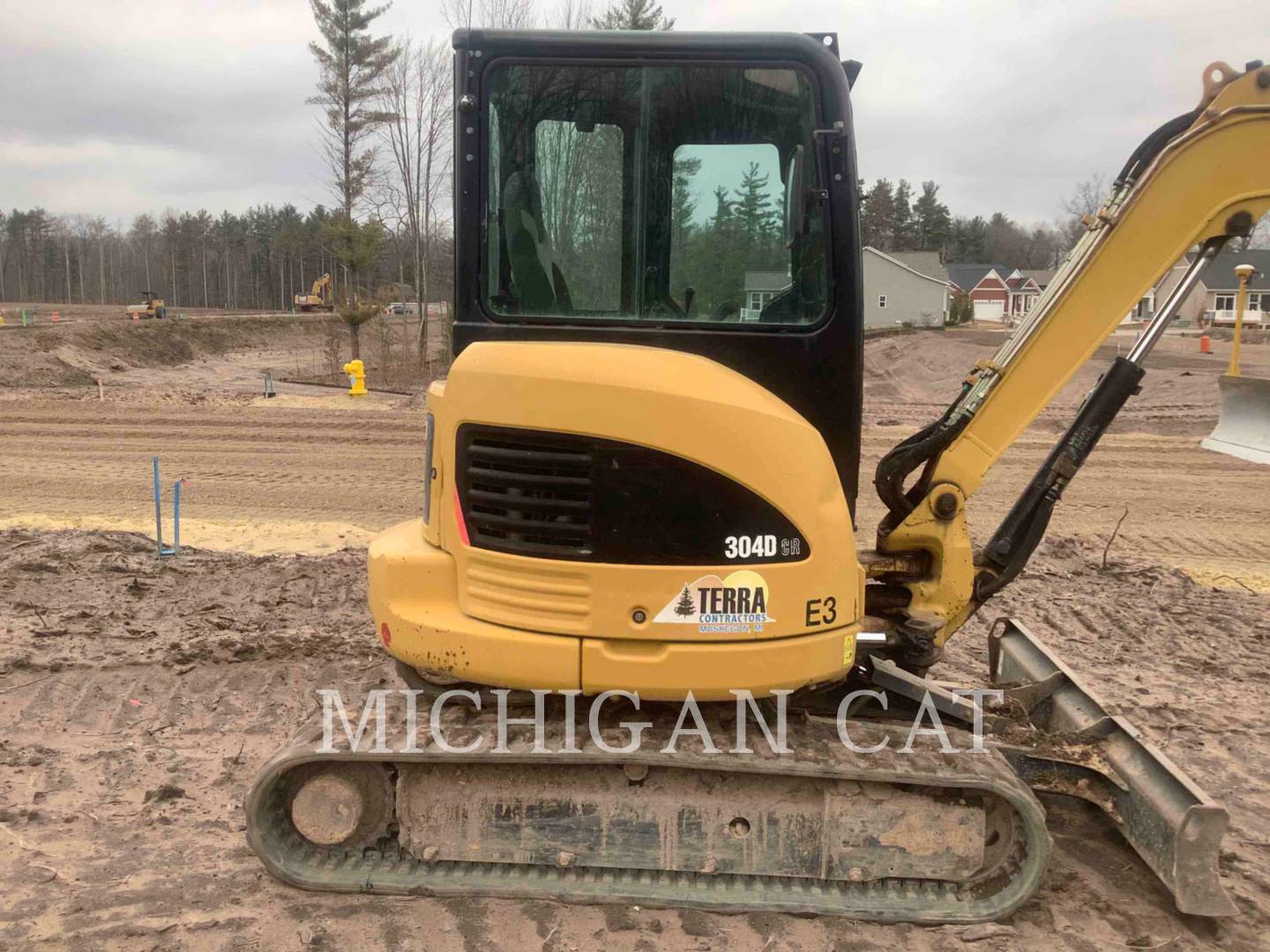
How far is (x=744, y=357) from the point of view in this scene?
3.38 m

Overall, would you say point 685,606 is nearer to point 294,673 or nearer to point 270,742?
point 270,742

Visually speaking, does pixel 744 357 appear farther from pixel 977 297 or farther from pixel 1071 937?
pixel 977 297

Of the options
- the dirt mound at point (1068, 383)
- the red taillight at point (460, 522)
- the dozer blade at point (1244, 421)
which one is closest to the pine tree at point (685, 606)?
the red taillight at point (460, 522)

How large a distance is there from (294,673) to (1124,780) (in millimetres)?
4277

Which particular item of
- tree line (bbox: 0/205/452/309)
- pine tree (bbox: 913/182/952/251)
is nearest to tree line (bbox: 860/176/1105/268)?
pine tree (bbox: 913/182/952/251)

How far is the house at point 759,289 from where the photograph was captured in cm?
337

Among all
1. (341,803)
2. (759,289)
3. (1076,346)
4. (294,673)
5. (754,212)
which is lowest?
(294,673)

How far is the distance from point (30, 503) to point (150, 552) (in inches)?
135

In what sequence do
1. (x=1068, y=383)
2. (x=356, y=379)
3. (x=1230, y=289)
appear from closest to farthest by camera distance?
1. (x=1068, y=383)
2. (x=356, y=379)
3. (x=1230, y=289)

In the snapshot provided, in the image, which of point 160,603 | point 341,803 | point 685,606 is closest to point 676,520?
point 685,606

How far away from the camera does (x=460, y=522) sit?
3438 mm

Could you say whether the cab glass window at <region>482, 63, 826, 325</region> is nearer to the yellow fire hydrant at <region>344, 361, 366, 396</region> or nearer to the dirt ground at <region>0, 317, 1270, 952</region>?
the dirt ground at <region>0, 317, 1270, 952</region>

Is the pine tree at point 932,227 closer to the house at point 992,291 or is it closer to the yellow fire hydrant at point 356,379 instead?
the house at point 992,291

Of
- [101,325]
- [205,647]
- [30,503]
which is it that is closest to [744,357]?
[205,647]
